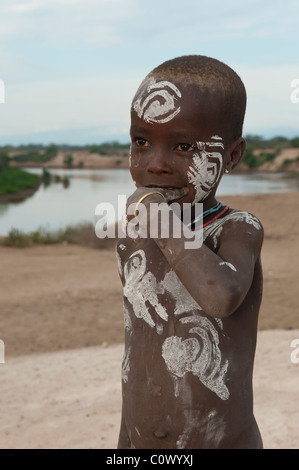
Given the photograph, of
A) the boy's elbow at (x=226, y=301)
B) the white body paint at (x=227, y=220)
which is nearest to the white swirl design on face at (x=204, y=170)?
the white body paint at (x=227, y=220)

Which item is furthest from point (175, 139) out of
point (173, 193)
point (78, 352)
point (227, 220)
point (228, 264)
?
point (78, 352)

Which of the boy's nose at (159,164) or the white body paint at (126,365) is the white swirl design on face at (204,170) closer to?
the boy's nose at (159,164)

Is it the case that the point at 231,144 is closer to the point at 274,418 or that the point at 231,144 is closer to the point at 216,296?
the point at 216,296

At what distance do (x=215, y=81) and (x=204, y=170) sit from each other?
11.2 inches

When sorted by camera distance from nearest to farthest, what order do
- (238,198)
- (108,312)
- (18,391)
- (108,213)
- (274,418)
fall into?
(108,213)
(274,418)
(18,391)
(108,312)
(238,198)

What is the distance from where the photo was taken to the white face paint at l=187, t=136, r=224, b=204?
6.27 feet

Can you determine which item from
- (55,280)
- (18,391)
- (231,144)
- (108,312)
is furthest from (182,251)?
(55,280)

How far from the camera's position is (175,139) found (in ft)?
6.16

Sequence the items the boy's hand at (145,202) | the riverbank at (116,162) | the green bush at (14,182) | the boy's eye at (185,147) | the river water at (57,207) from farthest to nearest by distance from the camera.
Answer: the riverbank at (116,162) → the green bush at (14,182) → the river water at (57,207) → the boy's eye at (185,147) → the boy's hand at (145,202)

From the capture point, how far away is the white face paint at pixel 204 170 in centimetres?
191

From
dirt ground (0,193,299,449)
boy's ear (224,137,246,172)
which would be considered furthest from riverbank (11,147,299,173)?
boy's ear (224,137,246,172)

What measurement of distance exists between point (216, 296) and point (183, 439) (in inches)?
22.8

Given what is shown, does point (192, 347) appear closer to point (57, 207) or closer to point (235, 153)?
point (235, 153)

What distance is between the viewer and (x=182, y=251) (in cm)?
172
